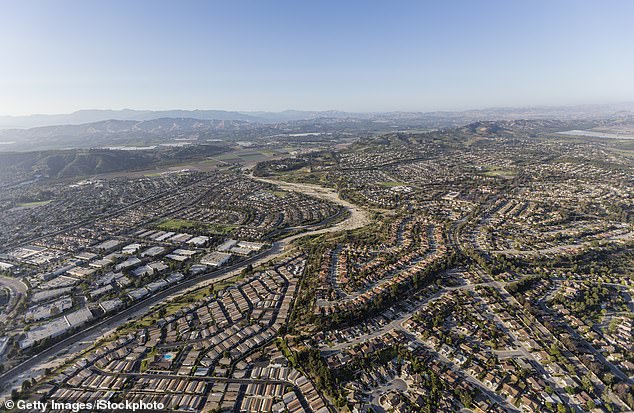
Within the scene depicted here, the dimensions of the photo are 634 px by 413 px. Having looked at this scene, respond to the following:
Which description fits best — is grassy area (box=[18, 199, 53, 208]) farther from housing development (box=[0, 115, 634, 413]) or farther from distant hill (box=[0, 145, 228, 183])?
distant hill (box=[0, 145, 228, 183])

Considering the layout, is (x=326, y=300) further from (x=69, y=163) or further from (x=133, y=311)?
(x=69, y=163)

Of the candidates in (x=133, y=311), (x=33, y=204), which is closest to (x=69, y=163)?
(x=33, y=204)

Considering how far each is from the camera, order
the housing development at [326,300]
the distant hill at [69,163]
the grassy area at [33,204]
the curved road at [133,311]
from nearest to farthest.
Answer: the housing development at [326,300] < the curved road at [133,311] < the grassy area at [33,204] < the distant hill at [69,163]

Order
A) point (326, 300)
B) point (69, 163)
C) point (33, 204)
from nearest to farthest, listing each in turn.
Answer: point (326, 300)
point (33, 204)
point (69, 163)

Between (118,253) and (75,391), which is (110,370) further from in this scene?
(118,253)

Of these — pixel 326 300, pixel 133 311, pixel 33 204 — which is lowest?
pixel 133 311

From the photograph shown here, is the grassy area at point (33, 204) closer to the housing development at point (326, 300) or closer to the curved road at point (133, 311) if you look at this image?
the housing development at point (326, 300)

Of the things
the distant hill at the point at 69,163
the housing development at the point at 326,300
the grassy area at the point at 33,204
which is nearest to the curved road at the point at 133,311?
the housing development at the point at 326,300

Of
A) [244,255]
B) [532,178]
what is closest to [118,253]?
[244,255]
